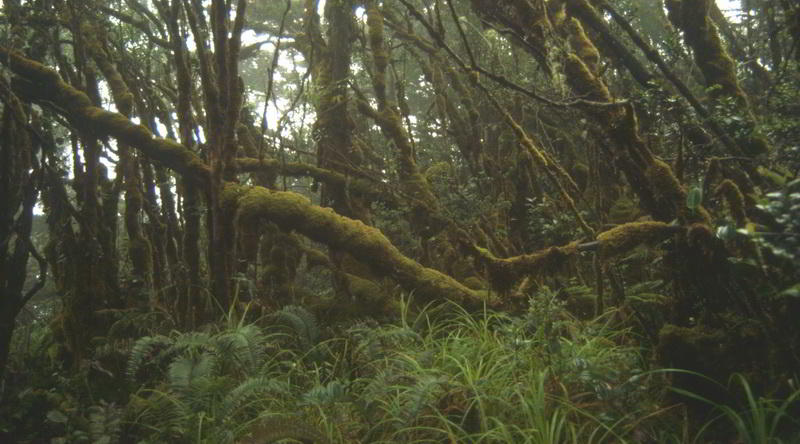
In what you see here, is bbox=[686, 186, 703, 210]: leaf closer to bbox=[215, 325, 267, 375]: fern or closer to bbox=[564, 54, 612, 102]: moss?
bbox=[564, 54, 612, 102]: moss

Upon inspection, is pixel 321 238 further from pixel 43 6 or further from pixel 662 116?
pixel 43 6

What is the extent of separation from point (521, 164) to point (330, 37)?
3117mm

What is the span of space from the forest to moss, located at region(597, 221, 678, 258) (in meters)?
0.01

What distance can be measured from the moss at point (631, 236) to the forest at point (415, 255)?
0.04 ft

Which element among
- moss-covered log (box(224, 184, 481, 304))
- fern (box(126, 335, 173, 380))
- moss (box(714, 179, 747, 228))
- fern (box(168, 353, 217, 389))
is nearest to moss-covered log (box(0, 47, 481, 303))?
moss-covered log (box(224, 184, 481, 304))

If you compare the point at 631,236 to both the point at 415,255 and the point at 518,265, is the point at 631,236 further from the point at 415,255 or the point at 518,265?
the point at 415,255

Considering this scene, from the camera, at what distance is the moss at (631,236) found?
3525mm

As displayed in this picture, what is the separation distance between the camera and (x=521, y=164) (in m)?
7.70

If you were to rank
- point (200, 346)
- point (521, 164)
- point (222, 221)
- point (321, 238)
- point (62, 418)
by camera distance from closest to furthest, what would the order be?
point (62, 418), point (200, 346), point (222, 221), point (321, 238), point (521, 164)

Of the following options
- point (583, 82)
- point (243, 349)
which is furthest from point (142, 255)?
point (583, 82)

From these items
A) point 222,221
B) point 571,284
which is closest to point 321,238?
point 222,221

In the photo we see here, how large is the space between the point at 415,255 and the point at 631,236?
4073 millimetres

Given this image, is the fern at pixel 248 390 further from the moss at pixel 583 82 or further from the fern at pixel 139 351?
the moss at pixel 583 82

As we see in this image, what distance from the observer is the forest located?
321cm
